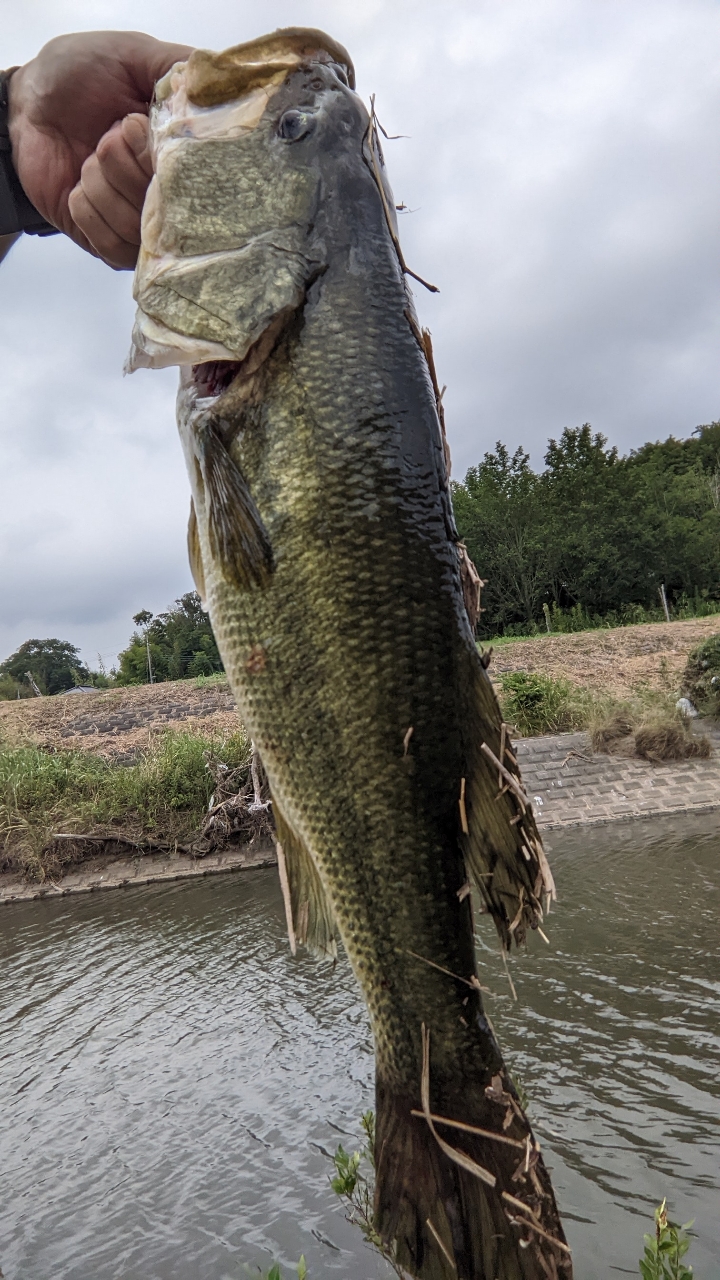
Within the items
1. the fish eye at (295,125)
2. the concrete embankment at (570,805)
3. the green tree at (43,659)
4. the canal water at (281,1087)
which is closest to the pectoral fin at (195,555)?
the fish eye at (295,125)

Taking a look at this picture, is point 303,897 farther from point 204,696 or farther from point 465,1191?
point 204,696

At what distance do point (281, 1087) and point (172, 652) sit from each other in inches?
880

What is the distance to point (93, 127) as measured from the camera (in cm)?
203

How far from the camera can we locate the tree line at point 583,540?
37438 millimetres

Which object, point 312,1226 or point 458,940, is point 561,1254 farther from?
point 312,1226

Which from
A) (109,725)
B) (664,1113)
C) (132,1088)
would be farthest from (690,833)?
(109,725)

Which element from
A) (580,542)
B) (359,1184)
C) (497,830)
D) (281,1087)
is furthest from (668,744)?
(580,542)

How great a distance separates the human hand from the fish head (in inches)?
4.4

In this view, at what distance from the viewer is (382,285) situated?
1.88 metres

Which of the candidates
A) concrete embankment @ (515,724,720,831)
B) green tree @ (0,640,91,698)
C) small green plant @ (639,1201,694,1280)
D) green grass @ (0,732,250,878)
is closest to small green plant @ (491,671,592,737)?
concrete embankment @ (515,724,720,831)

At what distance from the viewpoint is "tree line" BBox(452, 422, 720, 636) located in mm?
37438

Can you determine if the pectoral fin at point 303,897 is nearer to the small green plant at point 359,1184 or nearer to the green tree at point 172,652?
the small green plant at point 359,1184

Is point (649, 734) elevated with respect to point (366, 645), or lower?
lower

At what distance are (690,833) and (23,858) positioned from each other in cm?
921
